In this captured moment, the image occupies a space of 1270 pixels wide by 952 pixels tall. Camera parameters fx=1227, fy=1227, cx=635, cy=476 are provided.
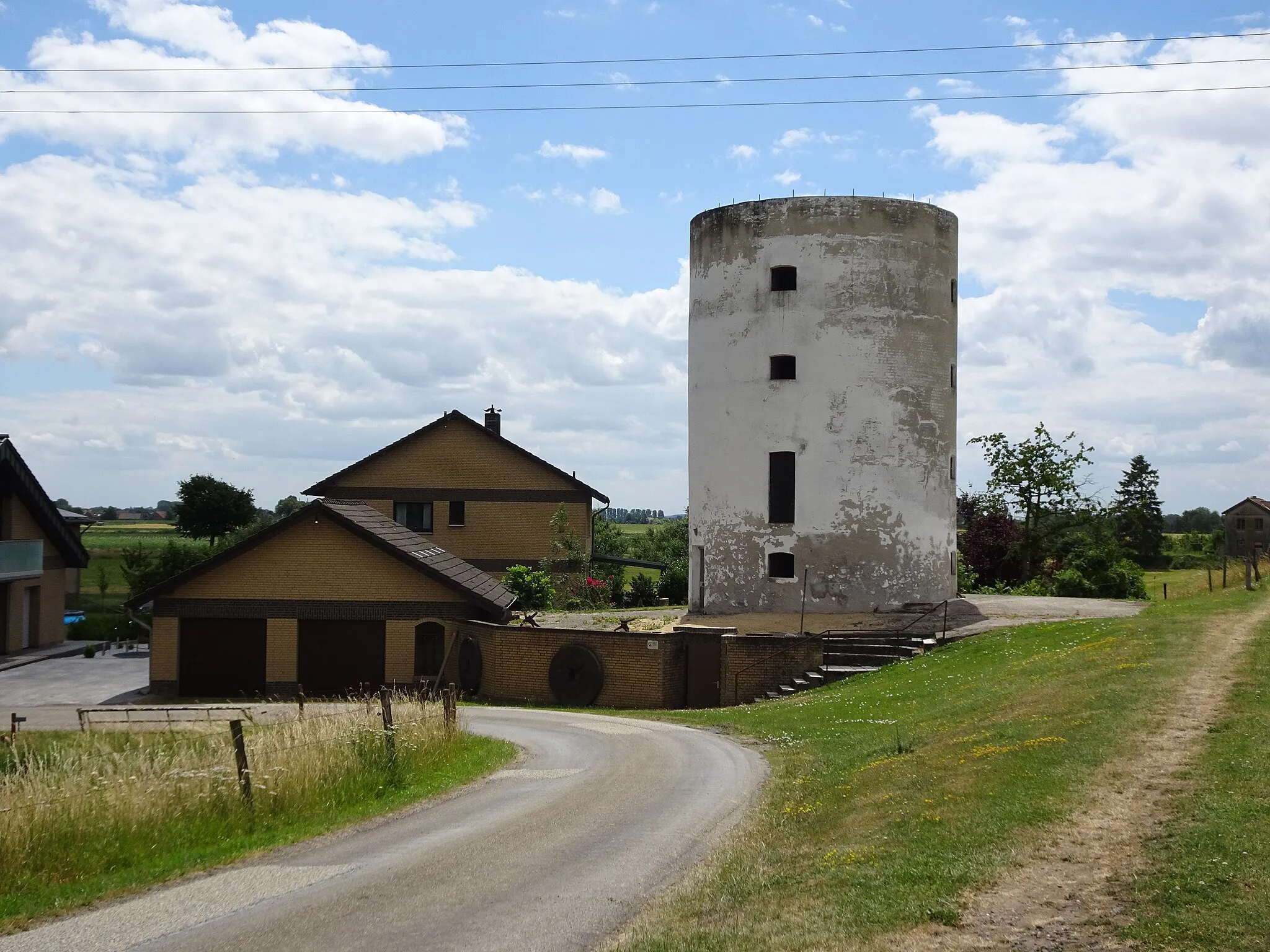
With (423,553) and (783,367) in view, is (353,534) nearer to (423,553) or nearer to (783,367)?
(423,553)

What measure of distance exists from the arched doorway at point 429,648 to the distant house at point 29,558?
15.6m

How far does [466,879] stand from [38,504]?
36.3 meters

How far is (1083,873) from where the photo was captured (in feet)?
29.6

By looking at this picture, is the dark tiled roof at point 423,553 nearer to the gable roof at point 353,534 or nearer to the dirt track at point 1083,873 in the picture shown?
the gable roof at point 353,534

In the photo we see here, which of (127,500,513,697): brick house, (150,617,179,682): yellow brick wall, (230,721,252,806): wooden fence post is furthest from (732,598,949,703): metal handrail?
(230,721,252,806): wooden fence post

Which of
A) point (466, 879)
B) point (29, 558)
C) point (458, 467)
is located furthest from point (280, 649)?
point (466, 879)

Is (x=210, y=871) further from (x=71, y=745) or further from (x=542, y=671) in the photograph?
(x=542, y=671)

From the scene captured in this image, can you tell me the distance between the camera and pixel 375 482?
5028 cm

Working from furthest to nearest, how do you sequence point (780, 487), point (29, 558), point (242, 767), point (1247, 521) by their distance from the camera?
point (1247, 521)
point (29, 558)
point (780, 487)
point (242, 767)

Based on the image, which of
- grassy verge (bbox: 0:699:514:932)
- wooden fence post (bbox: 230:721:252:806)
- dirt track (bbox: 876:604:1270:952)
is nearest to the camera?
dirt track (bbox: 876:604:1270:952)

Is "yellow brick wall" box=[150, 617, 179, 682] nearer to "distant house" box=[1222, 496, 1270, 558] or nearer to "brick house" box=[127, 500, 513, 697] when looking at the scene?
"brick house" box=[127, 500, 513, 697]

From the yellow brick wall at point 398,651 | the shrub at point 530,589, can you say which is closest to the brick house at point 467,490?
the shrub at point 530,589

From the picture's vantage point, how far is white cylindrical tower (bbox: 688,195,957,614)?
112 ft

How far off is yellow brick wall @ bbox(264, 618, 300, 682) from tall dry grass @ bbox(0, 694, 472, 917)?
14260 mm
